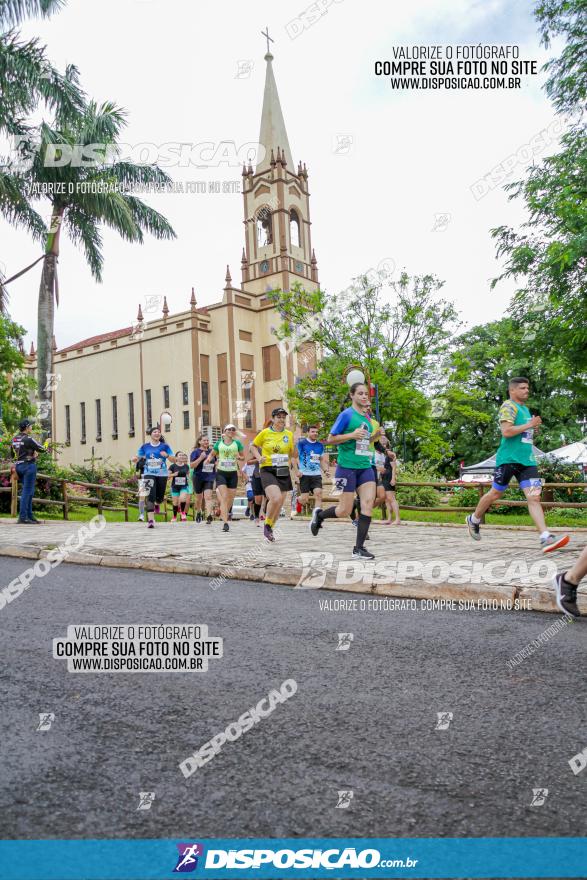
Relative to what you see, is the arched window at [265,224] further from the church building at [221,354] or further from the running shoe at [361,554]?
the running shoe at [361,554]

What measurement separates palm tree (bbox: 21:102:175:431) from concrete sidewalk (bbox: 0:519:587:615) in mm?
11907

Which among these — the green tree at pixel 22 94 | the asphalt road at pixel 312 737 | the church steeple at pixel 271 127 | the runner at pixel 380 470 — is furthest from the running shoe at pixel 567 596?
the church steeple at pixel 271 127

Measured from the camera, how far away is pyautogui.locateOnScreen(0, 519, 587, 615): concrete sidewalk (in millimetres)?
6152

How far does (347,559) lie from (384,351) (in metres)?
24.4

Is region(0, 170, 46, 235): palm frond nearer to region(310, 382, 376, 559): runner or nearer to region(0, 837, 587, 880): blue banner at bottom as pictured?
region(310, 382, 376, 559): runner

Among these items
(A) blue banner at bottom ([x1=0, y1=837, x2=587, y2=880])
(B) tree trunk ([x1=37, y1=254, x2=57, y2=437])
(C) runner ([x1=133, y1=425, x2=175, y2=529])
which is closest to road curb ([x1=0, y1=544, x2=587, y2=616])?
(A) blue banner at bottom ([x1=0, y1=837, x2=587, y2=880])

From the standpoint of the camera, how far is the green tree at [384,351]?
30688 millimetres

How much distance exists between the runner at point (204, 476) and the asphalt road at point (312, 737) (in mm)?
10717

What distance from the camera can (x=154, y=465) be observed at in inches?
545

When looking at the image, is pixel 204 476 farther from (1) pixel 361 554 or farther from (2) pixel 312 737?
(2) pixel 312 737

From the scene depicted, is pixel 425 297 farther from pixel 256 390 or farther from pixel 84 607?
pixel 84 607

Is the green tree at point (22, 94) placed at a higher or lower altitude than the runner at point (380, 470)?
higher

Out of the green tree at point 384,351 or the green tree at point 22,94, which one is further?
the green tree at point 384,351

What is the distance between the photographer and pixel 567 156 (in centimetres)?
1608
